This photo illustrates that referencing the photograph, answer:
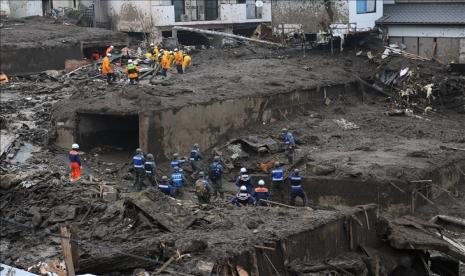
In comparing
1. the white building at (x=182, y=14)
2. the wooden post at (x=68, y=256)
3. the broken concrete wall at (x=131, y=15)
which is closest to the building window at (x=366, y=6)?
the white building at (x=182, y=14)

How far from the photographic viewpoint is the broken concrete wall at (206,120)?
22281 mm

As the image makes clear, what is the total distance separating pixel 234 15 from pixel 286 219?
30.9 m

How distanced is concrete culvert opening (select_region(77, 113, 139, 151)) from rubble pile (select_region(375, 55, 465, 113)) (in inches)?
469

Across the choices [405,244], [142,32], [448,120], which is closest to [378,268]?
[405,244]

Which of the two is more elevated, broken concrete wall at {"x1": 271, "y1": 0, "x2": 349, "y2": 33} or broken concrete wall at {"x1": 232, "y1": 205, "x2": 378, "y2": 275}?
broken concrete wall at {"x1": 271, "y1": 0, "x2": 349, "y2": 33}

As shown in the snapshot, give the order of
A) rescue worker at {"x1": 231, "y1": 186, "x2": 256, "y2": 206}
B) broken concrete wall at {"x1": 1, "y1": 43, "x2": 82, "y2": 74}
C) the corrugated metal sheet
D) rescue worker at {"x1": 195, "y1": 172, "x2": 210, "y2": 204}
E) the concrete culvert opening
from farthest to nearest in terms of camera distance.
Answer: broken concrete wall at {"x1": 1, "y1": 43, "x2": 82, "y2": 74}
the corrugated metal sheet
the concrete culvert opening
rescue worker at {"x1": 195, "y1": 172, "x2": 210, "y2": 204}
rescue worker at {"x1": 231, "y1": 186, "x2": 256, "y2": 206}

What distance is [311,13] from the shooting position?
3466 centimetres

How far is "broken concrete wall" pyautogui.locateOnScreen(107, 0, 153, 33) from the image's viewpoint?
4022 centimetres

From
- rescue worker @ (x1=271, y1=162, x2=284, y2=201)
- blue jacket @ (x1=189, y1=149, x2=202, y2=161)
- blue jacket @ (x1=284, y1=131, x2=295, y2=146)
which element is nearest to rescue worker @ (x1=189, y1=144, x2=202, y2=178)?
blue jacket @ (x1=189, y1=149, x2=202, y2=161)

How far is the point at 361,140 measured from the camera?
24734 millimetres

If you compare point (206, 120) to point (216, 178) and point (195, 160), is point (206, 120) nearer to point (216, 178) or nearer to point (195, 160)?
point (195, 160)

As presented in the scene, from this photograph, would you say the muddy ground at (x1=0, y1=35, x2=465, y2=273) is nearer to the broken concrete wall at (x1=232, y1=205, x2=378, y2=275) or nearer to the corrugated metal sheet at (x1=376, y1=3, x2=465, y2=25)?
the broken concrete wall at (x1=232, y1=205, x2=378, y2=275)

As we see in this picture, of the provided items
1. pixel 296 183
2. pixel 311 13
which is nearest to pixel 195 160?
pixel 296 183

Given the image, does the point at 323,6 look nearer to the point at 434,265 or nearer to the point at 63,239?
the point at 434,265
